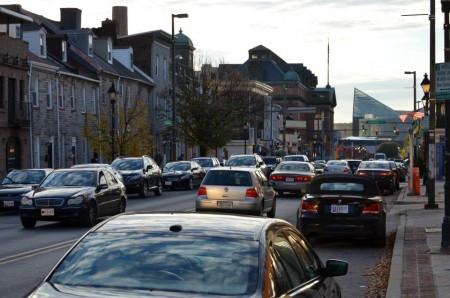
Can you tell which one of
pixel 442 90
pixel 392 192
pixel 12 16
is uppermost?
pixel 12 16

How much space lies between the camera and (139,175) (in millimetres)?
41094

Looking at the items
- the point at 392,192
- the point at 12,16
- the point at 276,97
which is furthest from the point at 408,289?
the point at 276,97

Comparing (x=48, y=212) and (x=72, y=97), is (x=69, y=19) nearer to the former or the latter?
(x=72, y=97)

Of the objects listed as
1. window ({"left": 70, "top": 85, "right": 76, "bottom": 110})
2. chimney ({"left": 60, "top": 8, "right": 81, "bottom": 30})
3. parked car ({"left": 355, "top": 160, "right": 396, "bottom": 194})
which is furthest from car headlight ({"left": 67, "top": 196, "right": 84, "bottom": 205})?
chimney ({"left": 60, "top": 8, "right": 81, "bottom": 30})

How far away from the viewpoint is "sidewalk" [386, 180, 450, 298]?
13.1 metres

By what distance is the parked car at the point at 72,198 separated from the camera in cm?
2462

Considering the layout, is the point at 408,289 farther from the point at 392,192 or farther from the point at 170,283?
the point at 392,192

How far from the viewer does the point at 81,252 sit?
254 inches

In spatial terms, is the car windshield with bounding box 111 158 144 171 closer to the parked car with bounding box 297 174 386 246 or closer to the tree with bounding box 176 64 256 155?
the parked car with bounding box 297 174 386 246

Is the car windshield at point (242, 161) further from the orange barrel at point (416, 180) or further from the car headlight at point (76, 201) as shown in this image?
the car headlight at point (76, 201)

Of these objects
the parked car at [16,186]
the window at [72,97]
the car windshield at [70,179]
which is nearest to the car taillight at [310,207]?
the car windshield at [70,179]

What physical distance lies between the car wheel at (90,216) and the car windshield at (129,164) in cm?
1617

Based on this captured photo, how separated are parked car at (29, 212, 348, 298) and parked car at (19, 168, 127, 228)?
18.0 m

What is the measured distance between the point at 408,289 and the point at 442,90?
6.06 metres
